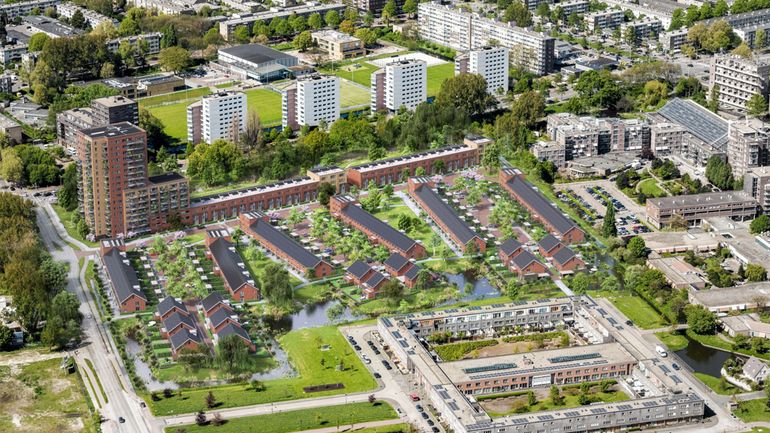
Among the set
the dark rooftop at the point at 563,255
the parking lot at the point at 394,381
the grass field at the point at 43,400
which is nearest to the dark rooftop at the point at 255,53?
the dark rooftop at the point at 563,255

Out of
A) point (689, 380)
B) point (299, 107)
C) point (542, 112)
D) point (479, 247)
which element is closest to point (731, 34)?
point (542, 112)

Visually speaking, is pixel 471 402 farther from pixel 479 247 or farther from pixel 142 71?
pixel 142 71

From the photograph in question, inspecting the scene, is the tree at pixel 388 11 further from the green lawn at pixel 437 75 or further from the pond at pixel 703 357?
the pond at pixel 703 357

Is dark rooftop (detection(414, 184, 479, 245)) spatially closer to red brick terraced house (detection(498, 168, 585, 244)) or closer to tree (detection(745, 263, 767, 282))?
red brick terraced house (detection(498, 168, 585, 244))

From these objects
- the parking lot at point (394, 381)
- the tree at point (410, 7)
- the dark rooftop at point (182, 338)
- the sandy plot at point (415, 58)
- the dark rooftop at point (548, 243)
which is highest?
the tree at point (410, 7)

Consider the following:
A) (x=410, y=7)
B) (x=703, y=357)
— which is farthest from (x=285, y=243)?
(x=410, y=7)

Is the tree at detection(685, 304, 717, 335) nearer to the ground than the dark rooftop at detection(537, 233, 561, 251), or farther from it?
nearer to the ground

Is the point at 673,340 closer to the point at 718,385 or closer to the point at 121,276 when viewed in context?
the point at 718,385

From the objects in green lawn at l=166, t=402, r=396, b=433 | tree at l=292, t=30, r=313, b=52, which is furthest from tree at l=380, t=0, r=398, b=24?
A: green lawn at l=166, t=402, r=396, b=433
